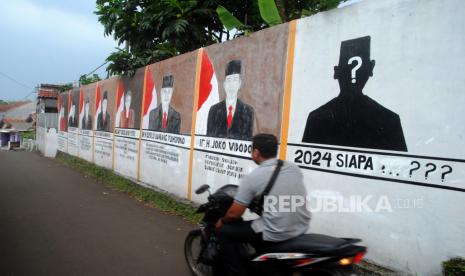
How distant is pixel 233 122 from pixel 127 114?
558 cm

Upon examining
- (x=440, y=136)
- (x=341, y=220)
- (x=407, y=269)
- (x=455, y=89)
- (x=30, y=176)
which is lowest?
(x=30, y=176)

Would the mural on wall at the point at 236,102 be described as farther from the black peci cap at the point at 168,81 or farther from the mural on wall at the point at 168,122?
the black peci cap at the point at 168,81

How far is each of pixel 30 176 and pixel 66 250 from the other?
28.3 ft

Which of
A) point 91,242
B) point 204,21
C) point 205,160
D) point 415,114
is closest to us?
point 415,114

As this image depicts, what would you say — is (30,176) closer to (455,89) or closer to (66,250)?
(66,250)

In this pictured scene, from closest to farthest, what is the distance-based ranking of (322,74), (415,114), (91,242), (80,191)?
(415,114) < (322,74) < (91,242) < (80,191)

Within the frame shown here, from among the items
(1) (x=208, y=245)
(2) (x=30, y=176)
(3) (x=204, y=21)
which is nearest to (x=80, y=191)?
(2) (x=30, y=176)

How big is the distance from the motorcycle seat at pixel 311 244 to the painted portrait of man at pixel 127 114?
8361 mm

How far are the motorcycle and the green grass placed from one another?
1.60m

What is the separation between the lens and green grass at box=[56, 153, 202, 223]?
6.87 meters

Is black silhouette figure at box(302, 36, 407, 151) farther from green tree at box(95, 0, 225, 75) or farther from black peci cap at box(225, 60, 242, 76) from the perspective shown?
green tree at box(95, 0, 225, 75)

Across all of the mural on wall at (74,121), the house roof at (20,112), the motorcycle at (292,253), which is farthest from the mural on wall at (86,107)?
the house roof at (20,112)

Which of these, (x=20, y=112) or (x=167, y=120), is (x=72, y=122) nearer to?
(x=167, y=120)

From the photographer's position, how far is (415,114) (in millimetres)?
3721
